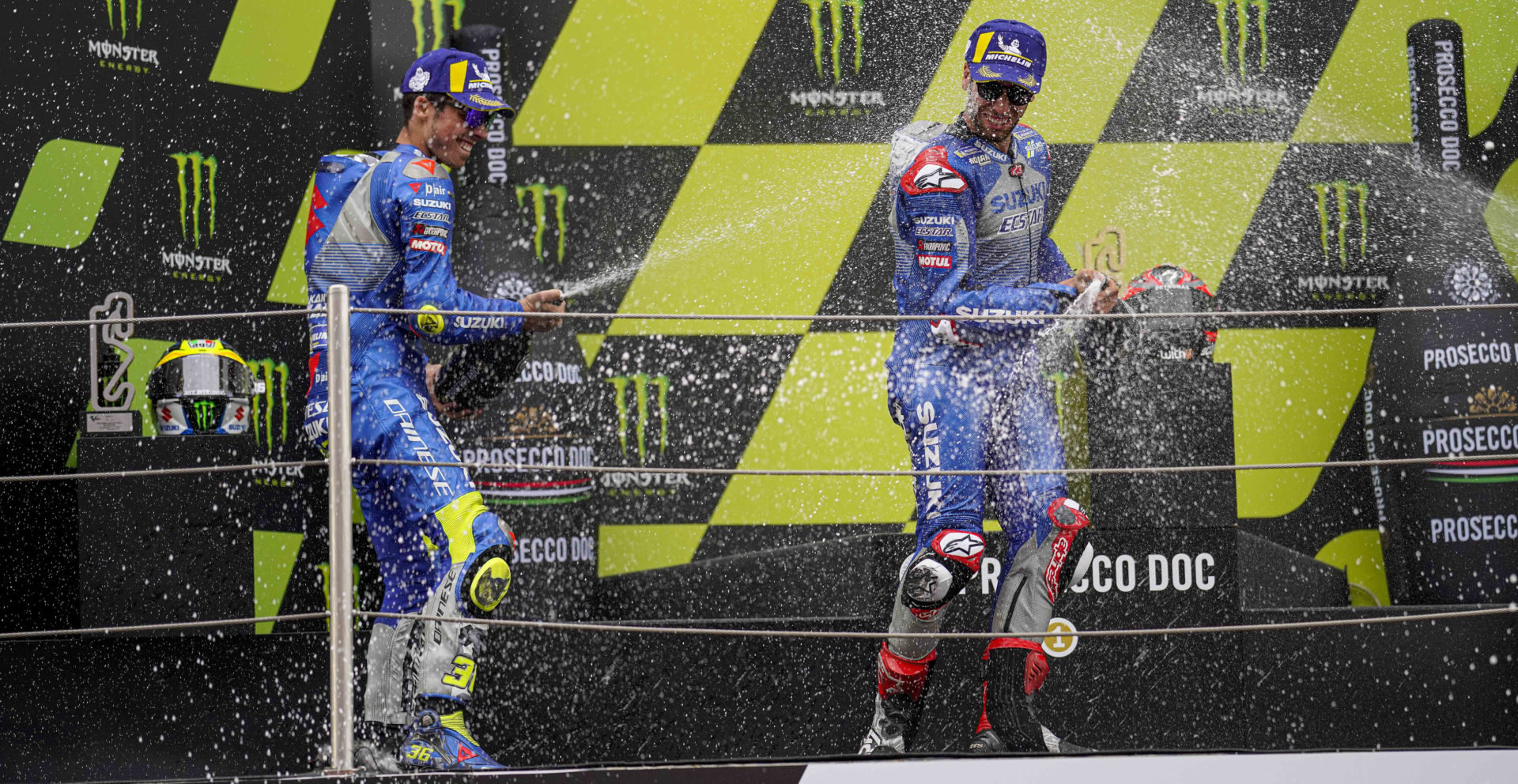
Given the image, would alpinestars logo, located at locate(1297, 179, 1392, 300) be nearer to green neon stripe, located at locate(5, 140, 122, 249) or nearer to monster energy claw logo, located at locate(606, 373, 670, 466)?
monster energy claw logo, located at locate(606, 373, 670, 466)

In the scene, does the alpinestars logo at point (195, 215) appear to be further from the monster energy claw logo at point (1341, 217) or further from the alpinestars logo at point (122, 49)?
the monster energy claw logo at point (1341, 217)

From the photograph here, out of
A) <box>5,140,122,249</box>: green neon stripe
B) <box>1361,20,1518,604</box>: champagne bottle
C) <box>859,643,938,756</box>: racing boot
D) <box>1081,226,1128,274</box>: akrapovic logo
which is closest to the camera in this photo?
<box>859,643,938,756</box>: racing boot

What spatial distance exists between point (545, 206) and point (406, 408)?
200 cm

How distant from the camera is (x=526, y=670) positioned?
403 centimetres

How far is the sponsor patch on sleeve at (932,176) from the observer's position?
3.68m

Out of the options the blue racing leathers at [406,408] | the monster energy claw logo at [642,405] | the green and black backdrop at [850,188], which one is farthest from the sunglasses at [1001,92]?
the monster energy claw logo at [642,405]

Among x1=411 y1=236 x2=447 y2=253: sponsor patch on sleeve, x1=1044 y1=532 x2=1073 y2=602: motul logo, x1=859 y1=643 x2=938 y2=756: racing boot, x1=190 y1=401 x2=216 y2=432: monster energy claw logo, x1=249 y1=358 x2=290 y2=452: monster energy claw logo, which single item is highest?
x1=411 y1=236 x2=447 y2=253: sponsor patch on sleeve

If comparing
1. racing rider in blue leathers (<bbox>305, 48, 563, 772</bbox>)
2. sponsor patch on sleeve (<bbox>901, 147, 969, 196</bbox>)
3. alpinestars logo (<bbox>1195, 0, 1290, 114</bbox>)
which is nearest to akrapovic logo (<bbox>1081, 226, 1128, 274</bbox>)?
alpinestars logo (<bbox>1195, 0, 1290, 114</bbox>)

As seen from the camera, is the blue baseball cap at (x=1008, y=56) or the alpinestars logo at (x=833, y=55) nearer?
the blue baseball cap at (x=1008, y=56)

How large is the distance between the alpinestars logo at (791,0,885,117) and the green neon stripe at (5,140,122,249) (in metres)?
2.12

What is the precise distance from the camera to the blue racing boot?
332cm

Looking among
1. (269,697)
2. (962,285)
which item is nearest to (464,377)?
(269,697)

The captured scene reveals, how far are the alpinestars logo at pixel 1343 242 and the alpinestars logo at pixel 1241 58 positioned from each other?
341 millimetres

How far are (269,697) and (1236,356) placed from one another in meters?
3.19
